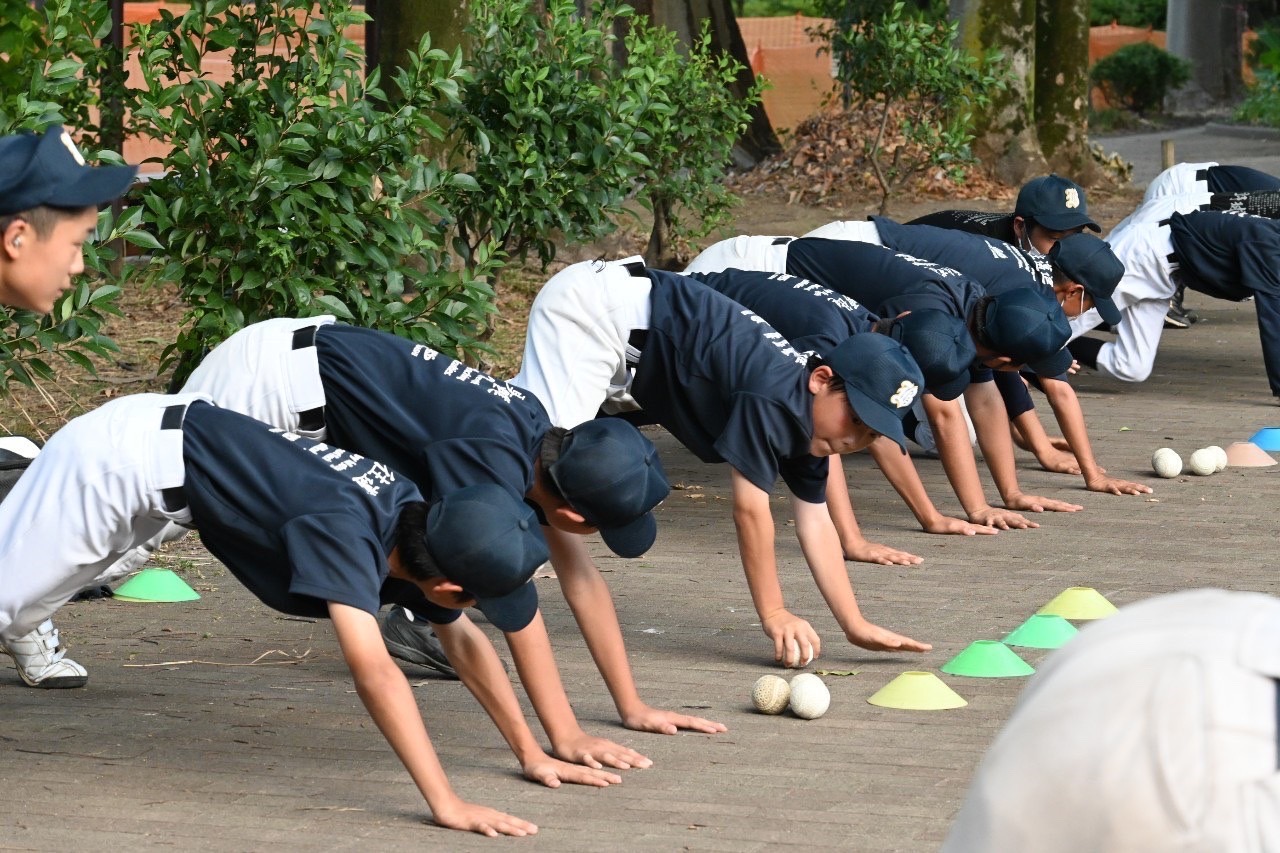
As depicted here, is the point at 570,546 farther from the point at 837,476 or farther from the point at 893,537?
the point at 893,537

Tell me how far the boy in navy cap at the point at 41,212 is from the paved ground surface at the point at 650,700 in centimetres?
130

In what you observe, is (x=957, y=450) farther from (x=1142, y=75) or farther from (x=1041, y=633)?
(x=1142, y=75)

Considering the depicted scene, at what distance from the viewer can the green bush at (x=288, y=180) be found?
23.1ft

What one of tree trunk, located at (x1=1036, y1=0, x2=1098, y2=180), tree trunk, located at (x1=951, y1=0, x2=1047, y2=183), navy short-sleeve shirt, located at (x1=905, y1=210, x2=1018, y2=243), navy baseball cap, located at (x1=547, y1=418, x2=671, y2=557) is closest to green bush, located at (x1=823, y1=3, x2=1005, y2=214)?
tree trunk, located at (x1=951, y1=0, x2=1047, y2=183)

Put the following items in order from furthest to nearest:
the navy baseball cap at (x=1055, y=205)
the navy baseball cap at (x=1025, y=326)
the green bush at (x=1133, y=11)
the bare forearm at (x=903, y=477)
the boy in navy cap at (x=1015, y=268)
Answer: the green bush at (x=1133, y=11)
the navy baseball cap at (x=1055, y=205)
the boy in navy cap at (x=1015, y=268)
the bare forearm at (x=903, y=477)
the navy baseball cap at (x=1025, y=326)

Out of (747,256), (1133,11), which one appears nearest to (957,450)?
(747,256)

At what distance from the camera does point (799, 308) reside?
21.3 ft

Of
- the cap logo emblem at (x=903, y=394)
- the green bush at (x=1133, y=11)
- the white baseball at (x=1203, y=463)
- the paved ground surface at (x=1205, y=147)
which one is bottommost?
the paved ground surface at (x=1205, y=147)

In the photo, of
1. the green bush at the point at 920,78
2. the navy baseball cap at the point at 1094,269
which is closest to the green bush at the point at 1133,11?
the green bush at the point at 920,78

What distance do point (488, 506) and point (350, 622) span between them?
41 cm

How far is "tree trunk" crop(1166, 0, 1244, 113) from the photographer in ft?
124

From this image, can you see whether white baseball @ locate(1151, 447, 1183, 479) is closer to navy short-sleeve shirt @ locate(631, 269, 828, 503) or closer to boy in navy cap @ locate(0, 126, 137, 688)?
navy short-sleeve shirt @ locate(631, 269, 828, 503)

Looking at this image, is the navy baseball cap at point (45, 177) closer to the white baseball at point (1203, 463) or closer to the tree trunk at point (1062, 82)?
the white baseball at point (1203, 463)

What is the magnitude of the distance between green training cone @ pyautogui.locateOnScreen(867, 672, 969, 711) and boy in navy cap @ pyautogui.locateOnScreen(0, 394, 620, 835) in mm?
1078
